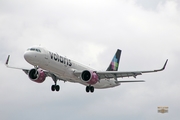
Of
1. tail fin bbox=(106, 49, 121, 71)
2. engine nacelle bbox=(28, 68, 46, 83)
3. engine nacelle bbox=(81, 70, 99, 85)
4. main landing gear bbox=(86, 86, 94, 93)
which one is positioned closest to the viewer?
engine nacelle bbox=(81, 70, 99, 85)

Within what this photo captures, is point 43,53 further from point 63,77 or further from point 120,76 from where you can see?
point 120,76

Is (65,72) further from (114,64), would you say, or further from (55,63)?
(114,64)

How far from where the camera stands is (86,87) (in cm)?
7638

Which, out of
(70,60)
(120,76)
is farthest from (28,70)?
(120,76)

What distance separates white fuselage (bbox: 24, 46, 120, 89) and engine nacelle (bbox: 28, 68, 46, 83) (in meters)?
3.00

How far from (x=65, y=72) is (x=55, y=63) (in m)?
2.69

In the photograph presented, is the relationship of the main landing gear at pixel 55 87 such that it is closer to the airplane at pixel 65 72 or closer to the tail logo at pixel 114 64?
the airplane at pixel 65 72

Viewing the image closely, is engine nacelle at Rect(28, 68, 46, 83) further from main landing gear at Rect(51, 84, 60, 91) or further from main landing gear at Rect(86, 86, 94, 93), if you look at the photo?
main landing gear at Rect(86, 86, 94, 93)

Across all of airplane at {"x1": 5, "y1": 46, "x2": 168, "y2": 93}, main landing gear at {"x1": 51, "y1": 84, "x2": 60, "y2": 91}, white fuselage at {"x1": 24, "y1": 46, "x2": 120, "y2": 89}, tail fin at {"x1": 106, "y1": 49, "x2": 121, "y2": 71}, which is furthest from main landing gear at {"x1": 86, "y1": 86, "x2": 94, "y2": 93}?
tail fin at {"x1": 106, "y1": 49, "x2": 121, "y2": 71}

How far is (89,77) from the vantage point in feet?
238

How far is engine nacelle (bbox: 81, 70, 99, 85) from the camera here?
7244 cm

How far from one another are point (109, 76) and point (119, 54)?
16978 millimetres

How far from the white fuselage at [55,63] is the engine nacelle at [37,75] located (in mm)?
2998

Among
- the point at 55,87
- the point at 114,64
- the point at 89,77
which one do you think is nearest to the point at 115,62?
the point at 114,64
